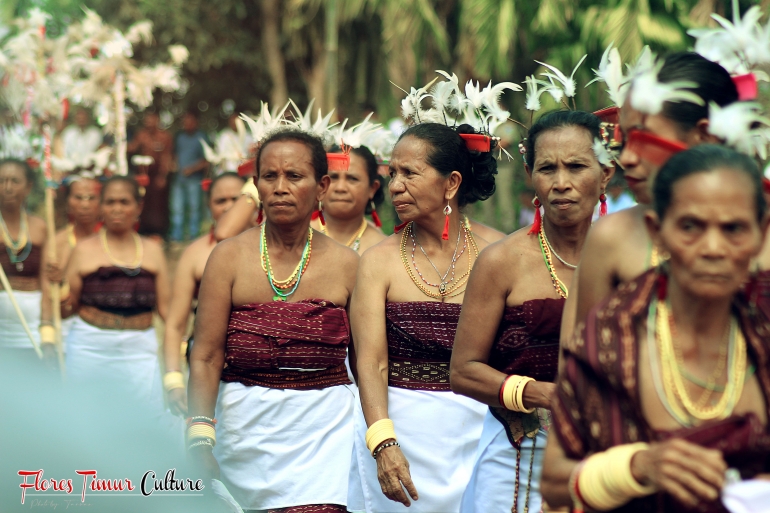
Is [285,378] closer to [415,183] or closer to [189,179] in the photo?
[415,183]

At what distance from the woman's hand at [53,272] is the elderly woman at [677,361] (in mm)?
7032

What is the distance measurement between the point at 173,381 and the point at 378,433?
7.71 ft

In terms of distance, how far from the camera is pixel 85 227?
1015 centimetres

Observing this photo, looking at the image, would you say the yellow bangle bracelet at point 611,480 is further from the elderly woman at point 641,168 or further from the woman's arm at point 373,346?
the woman's arm at point 373,346

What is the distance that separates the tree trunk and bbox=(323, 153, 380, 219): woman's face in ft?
44.4

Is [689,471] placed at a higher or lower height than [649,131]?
lower

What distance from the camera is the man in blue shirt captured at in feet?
58.2

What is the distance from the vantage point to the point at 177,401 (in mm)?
6469

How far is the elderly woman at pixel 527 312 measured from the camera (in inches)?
169

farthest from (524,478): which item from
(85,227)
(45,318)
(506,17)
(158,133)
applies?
(158,133)

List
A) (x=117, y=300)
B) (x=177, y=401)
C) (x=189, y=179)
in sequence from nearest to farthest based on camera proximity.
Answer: (x=177, y=401) < (x=117, y=300) < (x=189, y=179)

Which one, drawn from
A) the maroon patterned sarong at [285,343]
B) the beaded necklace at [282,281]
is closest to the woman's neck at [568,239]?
the maroon patterned sarong at [285,343]

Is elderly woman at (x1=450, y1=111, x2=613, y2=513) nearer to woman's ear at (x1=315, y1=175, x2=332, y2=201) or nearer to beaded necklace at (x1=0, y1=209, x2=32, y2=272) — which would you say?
woman's ear at (x1=315, y1=175, x2=332, y2=201)

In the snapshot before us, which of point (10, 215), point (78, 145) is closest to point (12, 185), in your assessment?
point (10, 215)
